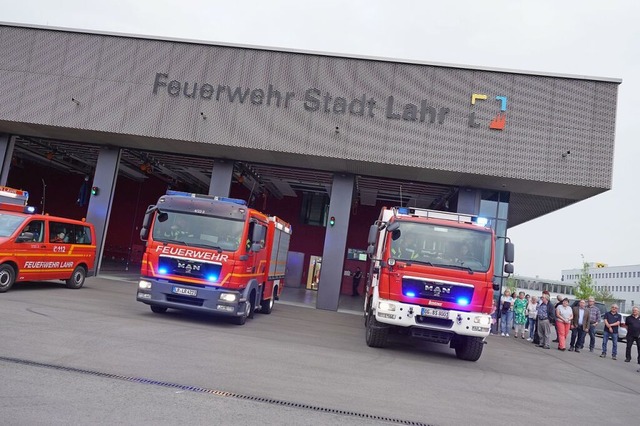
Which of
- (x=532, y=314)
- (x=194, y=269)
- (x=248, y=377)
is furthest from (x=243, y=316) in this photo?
(x=532, y=314)

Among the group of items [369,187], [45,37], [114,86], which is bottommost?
[369,187]

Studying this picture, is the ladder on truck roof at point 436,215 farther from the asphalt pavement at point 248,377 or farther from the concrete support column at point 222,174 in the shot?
the concrete support column at point 222,174

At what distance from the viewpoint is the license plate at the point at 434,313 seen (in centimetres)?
895

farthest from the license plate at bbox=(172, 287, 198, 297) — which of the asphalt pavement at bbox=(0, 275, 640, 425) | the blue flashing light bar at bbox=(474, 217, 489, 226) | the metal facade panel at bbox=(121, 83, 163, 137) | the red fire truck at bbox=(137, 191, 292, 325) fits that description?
the metal facade panel at bbox=(121, 83, 163, 137)

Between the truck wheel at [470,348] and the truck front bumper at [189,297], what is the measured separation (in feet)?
16.0

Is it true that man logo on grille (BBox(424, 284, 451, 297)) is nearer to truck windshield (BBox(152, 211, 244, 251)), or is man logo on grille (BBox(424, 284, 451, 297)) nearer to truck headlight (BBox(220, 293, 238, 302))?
truck headlight (BBox(220, 293, 238, 302))

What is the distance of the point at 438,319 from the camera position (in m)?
9.04

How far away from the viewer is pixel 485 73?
17.4m

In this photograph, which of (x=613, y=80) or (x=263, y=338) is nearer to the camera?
(x=263, y=338)

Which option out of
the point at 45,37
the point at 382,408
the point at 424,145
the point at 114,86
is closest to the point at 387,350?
the point at 382,408

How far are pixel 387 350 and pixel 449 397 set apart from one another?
3.51m

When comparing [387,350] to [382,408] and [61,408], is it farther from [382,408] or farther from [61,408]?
[61,408]

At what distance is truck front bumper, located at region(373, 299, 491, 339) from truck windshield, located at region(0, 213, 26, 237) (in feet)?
30.3

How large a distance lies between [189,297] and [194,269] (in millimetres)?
594
